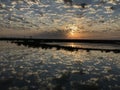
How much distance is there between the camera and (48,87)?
17.1 metres

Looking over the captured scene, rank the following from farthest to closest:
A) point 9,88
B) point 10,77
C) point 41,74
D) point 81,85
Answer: point 41,74, point 10,77, point 81,85, point 9,88

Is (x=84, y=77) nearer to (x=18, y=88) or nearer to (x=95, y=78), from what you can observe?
(x=95, y=78)

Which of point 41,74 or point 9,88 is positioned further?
point 41,74

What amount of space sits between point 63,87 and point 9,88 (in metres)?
4.10

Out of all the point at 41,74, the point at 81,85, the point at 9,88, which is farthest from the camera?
the point at 41,74

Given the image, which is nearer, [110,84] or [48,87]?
[48,87]

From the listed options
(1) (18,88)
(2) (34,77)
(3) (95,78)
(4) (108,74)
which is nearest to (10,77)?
(2) (34,77)

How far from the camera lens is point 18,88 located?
54.7ft

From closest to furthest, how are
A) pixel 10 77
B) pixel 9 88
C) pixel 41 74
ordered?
pixel 9 88 < pixel 10 77 < pixel 41 74

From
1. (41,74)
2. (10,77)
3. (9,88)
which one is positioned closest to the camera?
(9,88)

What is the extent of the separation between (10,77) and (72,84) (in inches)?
233

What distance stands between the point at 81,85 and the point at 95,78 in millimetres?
3431

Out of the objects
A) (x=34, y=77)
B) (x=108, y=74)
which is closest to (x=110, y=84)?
(x=108, y=74)

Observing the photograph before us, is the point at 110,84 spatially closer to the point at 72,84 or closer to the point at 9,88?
the point at 72,84
